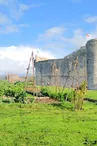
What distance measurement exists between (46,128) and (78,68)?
102 ft

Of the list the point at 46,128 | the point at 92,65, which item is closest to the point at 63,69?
the point at 92,65

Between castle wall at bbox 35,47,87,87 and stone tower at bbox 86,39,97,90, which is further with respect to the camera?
castle wall at bbox 35,47,87,87

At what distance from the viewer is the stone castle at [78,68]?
35250 mm

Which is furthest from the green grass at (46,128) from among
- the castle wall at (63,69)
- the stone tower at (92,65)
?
the castle wall at (63,69)

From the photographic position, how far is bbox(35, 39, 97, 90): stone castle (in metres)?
35.2

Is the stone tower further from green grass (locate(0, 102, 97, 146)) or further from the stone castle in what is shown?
green grass (locate(0, 102, 97, 146))

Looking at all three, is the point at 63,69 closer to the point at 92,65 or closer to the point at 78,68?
the point at 78,68

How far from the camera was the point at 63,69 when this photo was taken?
151 feet

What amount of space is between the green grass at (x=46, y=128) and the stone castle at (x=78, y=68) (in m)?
12.4

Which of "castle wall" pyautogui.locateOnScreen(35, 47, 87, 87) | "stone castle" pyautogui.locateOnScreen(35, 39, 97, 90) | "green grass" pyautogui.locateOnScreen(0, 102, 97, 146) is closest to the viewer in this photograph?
"green grass" pyautogui.locateOnScreen(0, 102, 97, 146)

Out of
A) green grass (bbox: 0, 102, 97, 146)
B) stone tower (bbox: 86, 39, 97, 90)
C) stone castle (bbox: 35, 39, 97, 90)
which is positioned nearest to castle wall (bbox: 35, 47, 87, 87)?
stone castle (bbox: 35, 39, 97, 90)

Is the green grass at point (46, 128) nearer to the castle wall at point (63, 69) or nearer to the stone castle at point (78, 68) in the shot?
the stone castle at point (78, 68)

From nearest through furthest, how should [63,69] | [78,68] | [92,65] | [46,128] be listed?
[46,128] < [92,65] < [78,68] < [63,69]

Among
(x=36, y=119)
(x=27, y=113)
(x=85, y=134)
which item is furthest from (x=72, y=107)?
(x=85, y=134)
